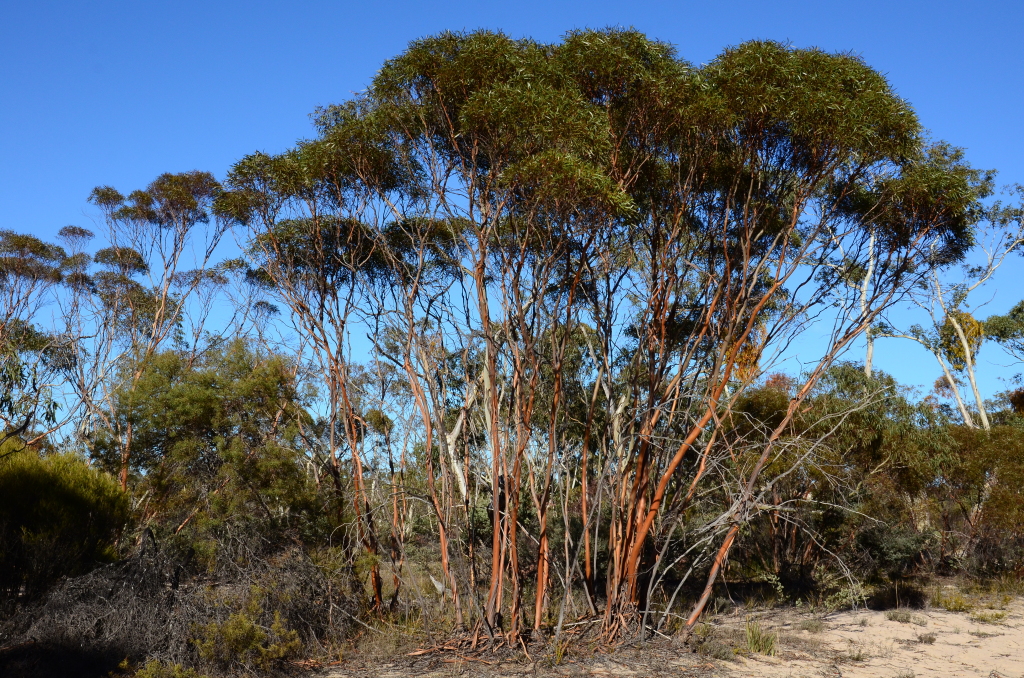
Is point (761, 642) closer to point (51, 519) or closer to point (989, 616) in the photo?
point (989, 616)

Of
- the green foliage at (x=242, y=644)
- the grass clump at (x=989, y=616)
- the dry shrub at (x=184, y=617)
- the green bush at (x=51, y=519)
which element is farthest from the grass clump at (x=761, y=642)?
the green bush at (x=51, y=519)

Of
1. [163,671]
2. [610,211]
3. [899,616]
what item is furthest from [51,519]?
[899,616]

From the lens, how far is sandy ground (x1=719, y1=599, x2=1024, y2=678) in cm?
843

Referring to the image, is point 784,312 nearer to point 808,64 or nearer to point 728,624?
point 808,64

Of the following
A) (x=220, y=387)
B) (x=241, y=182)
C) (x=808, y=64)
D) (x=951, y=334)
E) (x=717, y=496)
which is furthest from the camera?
(x=951, y=334)

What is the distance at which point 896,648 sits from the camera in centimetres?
984

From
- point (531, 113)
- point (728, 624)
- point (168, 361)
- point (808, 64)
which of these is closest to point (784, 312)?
point (808, 64)

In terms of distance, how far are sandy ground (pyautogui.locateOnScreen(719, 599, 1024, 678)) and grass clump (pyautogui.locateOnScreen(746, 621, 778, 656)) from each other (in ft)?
0.33

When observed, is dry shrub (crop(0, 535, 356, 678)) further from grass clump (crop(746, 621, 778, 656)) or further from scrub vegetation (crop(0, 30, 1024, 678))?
grass clump (crop(746, 621, 778, 656))

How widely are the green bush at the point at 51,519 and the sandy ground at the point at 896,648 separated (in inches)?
289

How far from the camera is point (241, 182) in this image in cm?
1045

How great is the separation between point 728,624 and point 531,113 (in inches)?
310

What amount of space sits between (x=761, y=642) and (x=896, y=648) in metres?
2.06

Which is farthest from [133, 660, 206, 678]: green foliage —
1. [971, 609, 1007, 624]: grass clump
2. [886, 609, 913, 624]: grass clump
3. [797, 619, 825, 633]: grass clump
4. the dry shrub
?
[971, 609, 1007, 624]: grass clump
